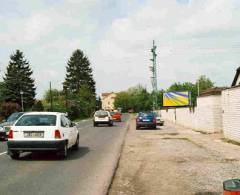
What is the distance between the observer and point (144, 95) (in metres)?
157

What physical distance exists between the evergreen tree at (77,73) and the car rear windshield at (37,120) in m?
91.4

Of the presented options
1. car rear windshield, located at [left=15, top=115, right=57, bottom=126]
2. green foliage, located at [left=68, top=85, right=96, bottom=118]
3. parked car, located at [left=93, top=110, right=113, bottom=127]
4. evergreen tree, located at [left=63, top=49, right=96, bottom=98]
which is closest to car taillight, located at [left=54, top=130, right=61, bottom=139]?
car rear windshield, located at [left=15, top=115, right=57, bottom=126]

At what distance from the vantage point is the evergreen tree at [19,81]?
77.7 m

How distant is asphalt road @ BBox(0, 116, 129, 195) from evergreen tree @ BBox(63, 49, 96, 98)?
90814 mm

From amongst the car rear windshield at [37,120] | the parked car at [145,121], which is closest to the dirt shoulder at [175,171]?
the car rear windshield at [37,120]

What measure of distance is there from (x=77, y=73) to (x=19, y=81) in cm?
2755

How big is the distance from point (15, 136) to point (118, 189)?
558 cm

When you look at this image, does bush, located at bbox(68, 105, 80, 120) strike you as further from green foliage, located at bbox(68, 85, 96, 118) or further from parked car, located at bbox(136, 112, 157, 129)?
parked car, located at bbox(136, 112, 157, 129)

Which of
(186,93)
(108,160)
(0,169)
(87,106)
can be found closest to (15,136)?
(0,169)

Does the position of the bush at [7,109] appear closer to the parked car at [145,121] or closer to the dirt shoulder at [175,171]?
the parked car at [145,121]

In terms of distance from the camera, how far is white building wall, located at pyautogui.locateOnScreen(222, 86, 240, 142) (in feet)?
59.4

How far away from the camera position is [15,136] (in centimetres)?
1273

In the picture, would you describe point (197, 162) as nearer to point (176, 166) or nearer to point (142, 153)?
point (176, 166)

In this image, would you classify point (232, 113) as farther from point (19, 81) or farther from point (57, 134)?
point (19, 81)
